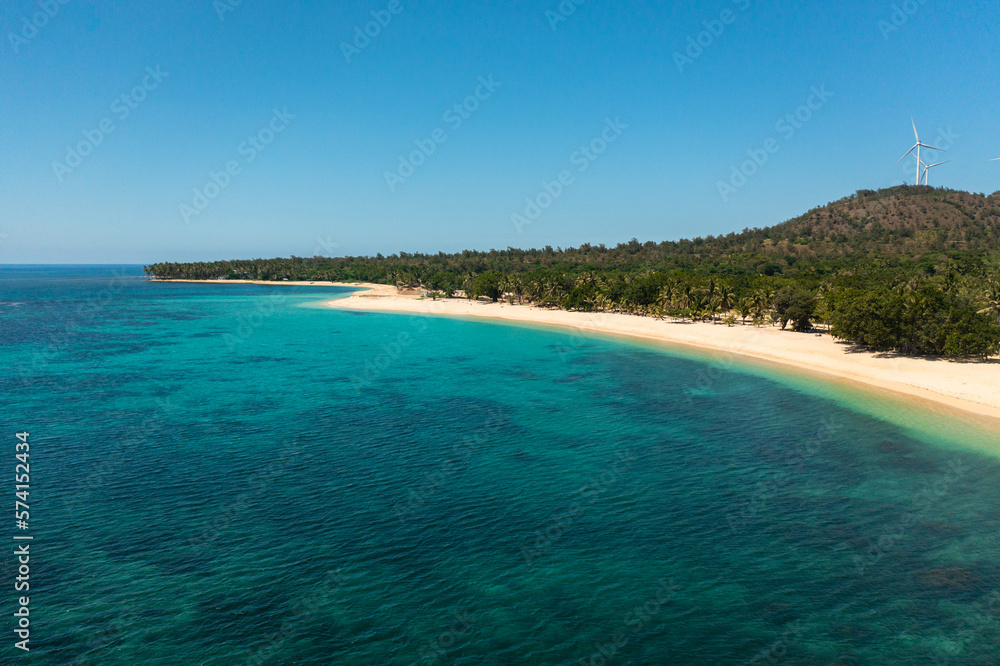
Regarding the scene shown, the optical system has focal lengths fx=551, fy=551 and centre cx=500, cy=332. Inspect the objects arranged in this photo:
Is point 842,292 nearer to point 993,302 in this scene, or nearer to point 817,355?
point 817,355

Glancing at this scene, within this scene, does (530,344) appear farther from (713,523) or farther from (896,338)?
(713,523)

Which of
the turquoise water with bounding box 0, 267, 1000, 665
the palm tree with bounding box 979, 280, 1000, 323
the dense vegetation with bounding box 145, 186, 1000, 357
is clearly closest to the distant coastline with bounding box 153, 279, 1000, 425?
the dense vegetation with bounding box 145, 186, 1000, 357

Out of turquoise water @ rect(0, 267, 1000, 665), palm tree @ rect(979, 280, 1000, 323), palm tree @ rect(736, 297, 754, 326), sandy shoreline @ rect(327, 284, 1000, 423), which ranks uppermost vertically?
palm tree @ rect(979, 280, 1000, 323)

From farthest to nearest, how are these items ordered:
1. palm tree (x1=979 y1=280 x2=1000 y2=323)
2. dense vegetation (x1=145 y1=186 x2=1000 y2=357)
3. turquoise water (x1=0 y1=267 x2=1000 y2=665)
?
palm tree (x1=979 y1=280 x2=1000 y2=323) < dense vegetation (x1=145 y1=186 x2=1000 y2=357) < turquoise water (x1=0 y1=267 x2=1000 y2=665)

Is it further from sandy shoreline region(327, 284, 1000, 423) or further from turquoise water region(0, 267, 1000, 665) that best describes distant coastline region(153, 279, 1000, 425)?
turquoise water region(0, 267, 1000, 665)

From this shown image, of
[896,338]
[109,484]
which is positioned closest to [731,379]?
[896,338]
